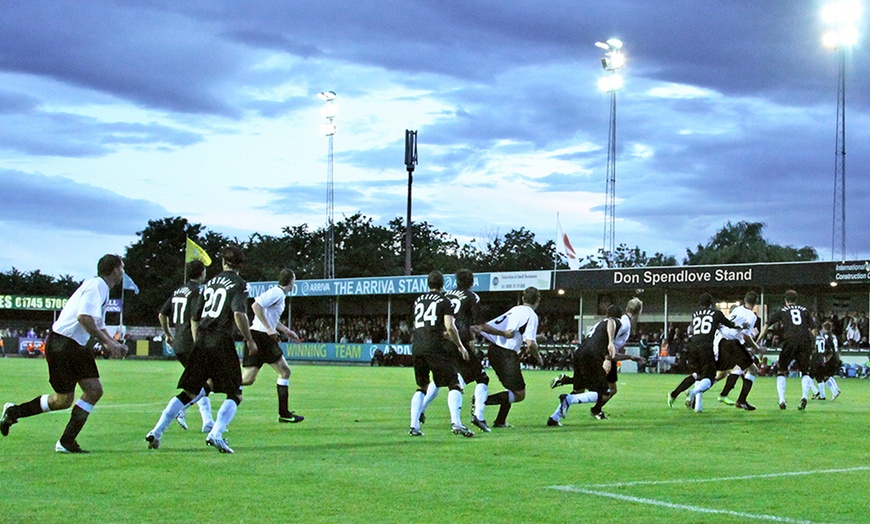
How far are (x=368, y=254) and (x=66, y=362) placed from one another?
8022 centimetres

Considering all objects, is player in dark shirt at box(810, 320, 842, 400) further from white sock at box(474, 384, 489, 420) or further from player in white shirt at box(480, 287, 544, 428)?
white sock at box(474, 384, 489, 420)

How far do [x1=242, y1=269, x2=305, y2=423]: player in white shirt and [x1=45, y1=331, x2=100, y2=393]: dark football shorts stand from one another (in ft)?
12.8

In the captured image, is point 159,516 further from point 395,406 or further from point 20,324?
point 20,324

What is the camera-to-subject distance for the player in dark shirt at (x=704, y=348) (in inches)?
696

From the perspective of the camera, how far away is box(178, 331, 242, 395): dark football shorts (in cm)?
1068

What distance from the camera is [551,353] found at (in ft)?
152

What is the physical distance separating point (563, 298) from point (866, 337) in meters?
15.7

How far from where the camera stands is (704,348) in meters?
17.9

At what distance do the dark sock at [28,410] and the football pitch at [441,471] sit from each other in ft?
1.19

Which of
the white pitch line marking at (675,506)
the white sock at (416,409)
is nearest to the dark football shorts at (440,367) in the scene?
the white sock at (416,409)

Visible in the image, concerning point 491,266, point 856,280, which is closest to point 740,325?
point 856,280

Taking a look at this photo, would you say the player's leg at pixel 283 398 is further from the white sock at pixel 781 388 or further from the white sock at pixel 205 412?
the white sock at pixel 781 388

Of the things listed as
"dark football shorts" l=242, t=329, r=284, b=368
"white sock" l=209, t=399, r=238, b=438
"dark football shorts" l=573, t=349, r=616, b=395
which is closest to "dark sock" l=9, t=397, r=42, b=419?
"white sock" l=209, t=399, r=238, b=438

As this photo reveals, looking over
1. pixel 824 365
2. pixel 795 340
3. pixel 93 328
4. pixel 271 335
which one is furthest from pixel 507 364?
pixel 824 365
